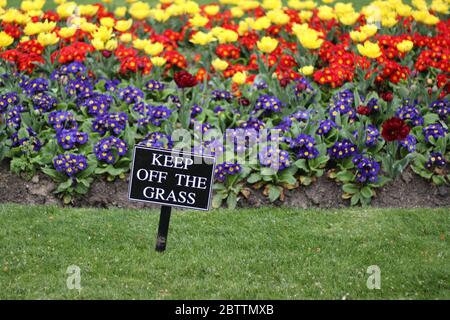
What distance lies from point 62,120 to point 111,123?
49 cm

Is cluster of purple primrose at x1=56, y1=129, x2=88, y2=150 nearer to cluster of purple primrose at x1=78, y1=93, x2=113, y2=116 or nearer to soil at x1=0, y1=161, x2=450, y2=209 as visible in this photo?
soil at x1=0, y1=161, x2=450, y2=209

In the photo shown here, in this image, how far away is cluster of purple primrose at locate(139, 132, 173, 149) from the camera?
702 cm

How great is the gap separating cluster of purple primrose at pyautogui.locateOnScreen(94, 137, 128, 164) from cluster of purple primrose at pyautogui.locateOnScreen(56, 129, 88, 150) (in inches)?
6.6

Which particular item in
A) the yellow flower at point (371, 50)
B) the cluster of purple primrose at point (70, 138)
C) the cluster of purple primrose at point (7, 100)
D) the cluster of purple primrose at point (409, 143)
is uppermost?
the yellow flower at point (371, 50)

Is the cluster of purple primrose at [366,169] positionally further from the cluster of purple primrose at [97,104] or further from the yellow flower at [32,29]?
the yellow flower at [32,29]

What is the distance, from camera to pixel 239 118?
7.59 meters

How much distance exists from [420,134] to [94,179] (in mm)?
3067

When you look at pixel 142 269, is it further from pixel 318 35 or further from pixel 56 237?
pixel 318 35

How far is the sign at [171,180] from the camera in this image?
17.9 feet

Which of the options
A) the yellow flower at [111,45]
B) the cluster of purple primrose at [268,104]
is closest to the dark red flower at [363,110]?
the cluster of purple primrose at [268,104]

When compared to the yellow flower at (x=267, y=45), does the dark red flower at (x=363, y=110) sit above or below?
above

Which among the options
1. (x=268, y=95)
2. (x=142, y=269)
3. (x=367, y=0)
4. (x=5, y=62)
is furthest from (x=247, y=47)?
(x=142, y=269)

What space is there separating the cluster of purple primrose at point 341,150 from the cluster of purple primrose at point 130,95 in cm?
203

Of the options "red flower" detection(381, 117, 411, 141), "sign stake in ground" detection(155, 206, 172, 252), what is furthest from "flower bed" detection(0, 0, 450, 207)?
"sign stake in ground" detection(155, 206, 172, 252)
